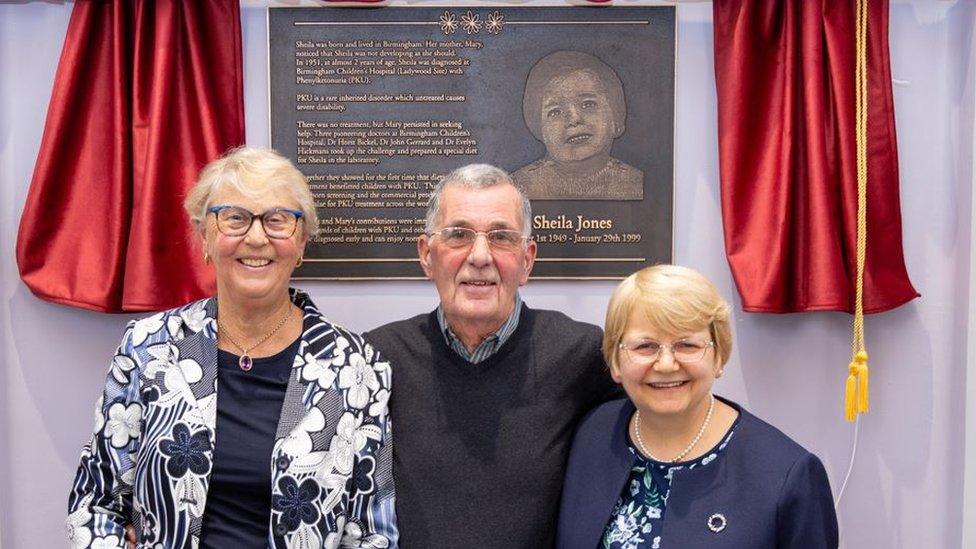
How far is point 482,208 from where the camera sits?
1.99m

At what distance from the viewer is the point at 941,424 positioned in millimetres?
2672

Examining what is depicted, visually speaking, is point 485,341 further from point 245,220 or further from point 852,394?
point 852,394

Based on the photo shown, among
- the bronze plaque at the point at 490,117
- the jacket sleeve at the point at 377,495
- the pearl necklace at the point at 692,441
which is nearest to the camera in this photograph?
the pearl necklace at the point at 692,441

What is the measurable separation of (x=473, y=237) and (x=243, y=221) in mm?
572

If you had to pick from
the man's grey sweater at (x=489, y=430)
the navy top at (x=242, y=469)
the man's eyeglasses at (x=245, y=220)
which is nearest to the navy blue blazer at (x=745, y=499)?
the man's grey sweater at (x=489, y=430)

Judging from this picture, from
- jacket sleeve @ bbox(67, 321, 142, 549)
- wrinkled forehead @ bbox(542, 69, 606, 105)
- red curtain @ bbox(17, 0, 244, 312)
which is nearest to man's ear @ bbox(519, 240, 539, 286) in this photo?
wrinkled forehead @ bbox(542, 69, 606, 105)

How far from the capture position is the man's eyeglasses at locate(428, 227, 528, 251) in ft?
6.51

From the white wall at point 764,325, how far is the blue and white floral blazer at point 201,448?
770mm

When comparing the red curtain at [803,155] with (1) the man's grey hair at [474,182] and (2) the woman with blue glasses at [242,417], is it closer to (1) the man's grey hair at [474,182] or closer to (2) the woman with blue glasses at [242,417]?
(1) the man's grey hair at [474,182]

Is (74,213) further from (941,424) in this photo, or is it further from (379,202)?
(941,424)

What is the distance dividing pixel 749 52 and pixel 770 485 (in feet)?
4.83

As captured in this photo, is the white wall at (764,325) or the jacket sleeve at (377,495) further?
the white wall at (764,325)

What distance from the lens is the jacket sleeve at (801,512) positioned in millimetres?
1604

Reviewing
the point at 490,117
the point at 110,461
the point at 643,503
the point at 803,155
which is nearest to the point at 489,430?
the point at 643,503
